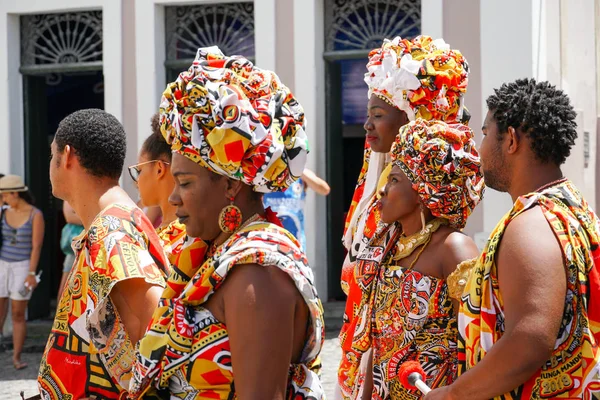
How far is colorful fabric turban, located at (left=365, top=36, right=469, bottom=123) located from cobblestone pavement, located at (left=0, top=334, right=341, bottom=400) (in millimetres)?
3629

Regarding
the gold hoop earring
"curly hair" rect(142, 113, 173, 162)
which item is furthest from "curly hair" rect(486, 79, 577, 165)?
"curly hair" rect(142, 113, 173, 162)

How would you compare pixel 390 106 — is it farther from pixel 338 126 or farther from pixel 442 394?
pixel 338 126

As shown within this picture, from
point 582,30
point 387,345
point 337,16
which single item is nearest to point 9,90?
point 337,16

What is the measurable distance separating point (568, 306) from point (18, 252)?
799 centimetres

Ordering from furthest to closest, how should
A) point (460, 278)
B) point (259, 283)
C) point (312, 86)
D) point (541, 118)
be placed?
point (312, 86) < point (460, 278) < point (541, 118) < point (259, 283)

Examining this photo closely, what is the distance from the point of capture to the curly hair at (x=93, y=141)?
11.8ft

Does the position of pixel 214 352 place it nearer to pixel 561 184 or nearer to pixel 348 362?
pixel 561 184

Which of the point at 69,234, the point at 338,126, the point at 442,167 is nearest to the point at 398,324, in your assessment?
the point at 442,167

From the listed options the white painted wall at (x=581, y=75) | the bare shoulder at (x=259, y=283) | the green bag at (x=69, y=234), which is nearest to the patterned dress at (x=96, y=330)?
the bare shoulder at (x=259, y=283)

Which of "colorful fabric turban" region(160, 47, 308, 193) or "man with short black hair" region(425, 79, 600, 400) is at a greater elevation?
"colorful fabric turban" region(160, 47, 308, 193)

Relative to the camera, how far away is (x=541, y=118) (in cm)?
310

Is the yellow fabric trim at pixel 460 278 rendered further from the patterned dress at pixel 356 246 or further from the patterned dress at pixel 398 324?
the patterned dress at pixel 356 246

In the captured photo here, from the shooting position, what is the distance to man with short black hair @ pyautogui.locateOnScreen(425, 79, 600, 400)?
113 inches

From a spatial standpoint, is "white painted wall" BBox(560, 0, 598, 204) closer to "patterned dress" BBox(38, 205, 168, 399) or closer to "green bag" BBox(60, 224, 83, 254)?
"green bag" BBox(60, 224, 83, 254)
